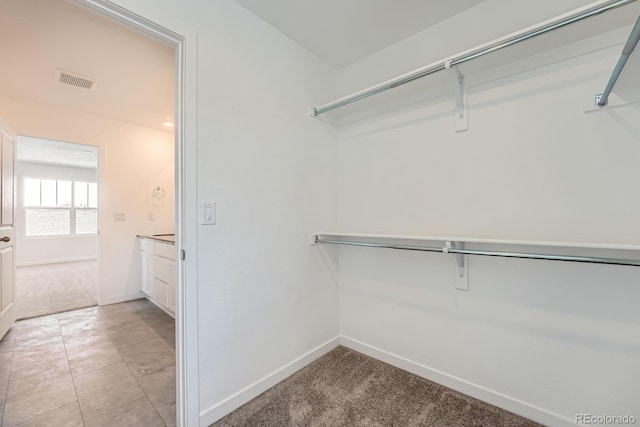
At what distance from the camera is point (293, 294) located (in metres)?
1.96

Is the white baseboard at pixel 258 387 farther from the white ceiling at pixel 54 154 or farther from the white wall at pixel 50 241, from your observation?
the white wall at pixel 50 241

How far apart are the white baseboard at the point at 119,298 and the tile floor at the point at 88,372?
0.41 m

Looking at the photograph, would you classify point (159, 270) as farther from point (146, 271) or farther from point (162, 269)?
point (146, 271)

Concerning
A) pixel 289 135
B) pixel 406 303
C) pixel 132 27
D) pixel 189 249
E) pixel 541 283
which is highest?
pixel 132 27

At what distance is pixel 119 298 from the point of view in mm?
3582

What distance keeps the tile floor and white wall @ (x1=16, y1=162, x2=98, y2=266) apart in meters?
3.82

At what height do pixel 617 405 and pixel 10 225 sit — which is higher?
pixel 10 225

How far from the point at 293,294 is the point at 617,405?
5.77 feet

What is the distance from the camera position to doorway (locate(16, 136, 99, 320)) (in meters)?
5.09

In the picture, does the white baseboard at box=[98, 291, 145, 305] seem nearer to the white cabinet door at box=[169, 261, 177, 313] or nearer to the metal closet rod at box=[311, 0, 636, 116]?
the white cabinet door at box=[169, 261, 177, 313]

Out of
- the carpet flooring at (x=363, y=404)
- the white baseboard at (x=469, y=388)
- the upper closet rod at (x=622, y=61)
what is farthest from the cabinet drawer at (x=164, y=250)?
the upper closet rod at (x=622, y=61)

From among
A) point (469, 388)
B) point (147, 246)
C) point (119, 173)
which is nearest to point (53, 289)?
point (147, 246)

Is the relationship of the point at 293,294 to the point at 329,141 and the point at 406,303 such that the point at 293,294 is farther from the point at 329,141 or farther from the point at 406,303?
the point at 329,141

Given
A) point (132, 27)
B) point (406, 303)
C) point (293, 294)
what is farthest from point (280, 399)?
point (132, 27)
